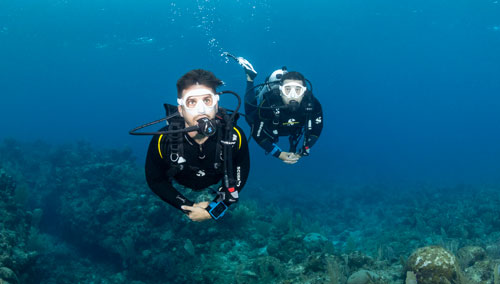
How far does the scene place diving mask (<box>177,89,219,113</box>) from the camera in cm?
288

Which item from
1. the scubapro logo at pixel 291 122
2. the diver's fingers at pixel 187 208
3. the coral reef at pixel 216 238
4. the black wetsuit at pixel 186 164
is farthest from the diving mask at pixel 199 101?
the coral reef at pixel 216 238

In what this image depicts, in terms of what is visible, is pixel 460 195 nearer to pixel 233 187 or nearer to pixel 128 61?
pixel 233 187

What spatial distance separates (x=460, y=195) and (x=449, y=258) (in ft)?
63.0

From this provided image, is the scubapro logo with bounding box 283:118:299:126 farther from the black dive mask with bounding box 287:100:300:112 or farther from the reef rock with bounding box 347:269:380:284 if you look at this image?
the reef rock with bounding box 347:269:380:284

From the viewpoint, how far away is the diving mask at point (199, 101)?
114 inches

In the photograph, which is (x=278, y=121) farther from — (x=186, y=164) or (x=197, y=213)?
(x=197, y=213)

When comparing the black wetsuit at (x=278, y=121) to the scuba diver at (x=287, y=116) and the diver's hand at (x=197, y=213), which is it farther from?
the diver's hand at (x=197, y=213)

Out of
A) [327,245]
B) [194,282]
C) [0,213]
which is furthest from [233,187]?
[0,213]

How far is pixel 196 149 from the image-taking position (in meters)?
3.19

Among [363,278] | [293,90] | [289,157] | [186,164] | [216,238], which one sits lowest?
[363,278]

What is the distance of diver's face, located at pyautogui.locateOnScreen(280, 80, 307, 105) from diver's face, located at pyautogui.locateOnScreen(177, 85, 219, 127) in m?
3.49

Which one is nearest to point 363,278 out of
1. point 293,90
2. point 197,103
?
point 293,90

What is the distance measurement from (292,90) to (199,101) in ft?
11.9

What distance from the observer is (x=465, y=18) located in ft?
138
